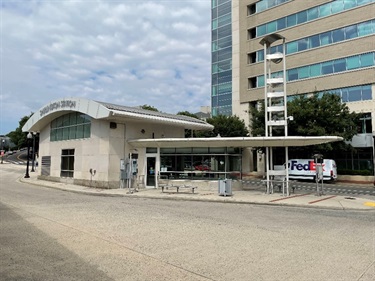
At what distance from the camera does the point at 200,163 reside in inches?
872

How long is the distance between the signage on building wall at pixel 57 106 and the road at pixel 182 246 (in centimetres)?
1333

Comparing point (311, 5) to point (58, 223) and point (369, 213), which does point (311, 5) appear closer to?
point (369, 213)

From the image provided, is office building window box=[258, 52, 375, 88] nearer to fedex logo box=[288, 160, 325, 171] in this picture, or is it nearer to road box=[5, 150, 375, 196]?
fedex logo box=[288, 160, 325, 171]

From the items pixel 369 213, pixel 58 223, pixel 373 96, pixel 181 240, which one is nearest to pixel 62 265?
pixel 181 240

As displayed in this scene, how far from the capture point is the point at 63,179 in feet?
88.9

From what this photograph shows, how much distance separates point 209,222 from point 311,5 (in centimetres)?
3930

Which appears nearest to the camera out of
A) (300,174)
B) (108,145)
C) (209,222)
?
(209,222)

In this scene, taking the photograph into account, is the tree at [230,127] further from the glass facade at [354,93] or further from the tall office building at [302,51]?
the glass facade at [354,93]

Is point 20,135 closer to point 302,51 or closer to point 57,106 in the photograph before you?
point 57,106

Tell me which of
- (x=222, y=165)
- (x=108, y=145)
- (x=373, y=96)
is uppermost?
(x=373, y=96)

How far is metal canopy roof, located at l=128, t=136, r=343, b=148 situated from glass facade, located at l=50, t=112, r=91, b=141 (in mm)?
4378

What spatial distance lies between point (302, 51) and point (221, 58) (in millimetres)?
14858

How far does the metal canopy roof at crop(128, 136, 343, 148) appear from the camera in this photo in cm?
1844

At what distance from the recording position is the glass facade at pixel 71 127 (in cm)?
2495
